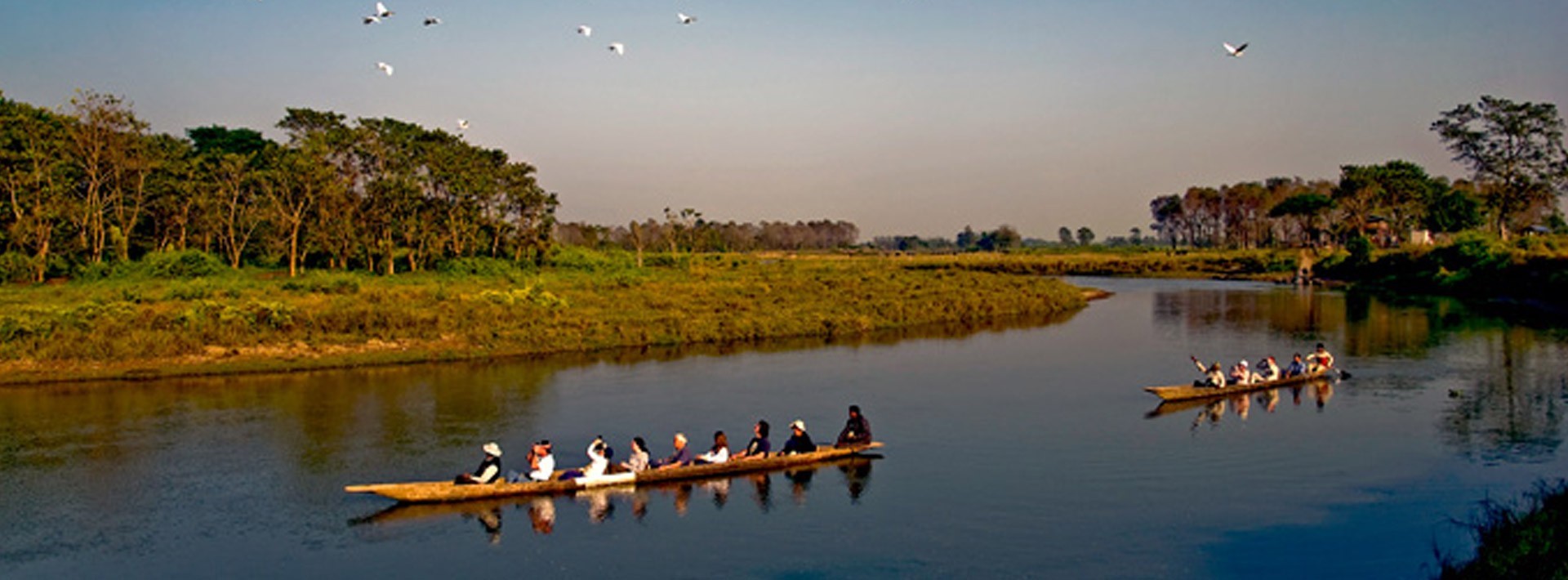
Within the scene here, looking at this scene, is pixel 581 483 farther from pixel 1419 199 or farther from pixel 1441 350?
pixel 1419 199

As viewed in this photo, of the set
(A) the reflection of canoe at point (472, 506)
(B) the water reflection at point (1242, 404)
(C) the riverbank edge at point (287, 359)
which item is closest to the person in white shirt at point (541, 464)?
(A) the reflection of canoe at point (472, 506)

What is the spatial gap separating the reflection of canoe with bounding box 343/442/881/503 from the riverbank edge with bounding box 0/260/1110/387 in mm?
17575

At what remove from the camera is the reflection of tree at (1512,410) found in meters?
24.3

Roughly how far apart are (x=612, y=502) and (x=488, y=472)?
2.47m

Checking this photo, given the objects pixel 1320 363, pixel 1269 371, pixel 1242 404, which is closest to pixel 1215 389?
pixel 1242 404

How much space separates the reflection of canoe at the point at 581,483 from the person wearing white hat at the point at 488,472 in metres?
0.11

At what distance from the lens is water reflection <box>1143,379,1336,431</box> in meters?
28.8

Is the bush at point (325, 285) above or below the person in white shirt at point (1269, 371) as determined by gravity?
above

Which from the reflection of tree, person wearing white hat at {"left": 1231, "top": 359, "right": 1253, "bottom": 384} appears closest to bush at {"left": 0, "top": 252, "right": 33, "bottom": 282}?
person wearing white hat at {"left": 1231, "top": 359, "right": 1253, "bottom": 384}

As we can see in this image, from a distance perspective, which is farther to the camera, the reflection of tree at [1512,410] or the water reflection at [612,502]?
the reflection of tree at [1512,410]

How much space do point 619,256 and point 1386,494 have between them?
69.6 metres

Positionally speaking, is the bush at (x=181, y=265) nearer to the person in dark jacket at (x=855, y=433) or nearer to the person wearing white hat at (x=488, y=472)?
the person wearing white hat at (x=488, y=472)

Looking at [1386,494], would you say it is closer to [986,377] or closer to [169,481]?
[986,377]

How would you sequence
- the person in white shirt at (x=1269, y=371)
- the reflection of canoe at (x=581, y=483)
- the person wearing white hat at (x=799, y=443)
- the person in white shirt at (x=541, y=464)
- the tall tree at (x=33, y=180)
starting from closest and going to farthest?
the reflection of canoe at (x=581, y=483) < the person in white shirt at (x=541, y=464) < the person wearing white hat at (x=799, y=443) < the person in white shirt at (x=1269, y=371) < the tall tree at (x=33, y=180)
